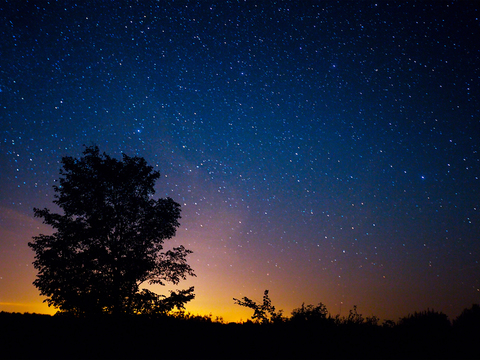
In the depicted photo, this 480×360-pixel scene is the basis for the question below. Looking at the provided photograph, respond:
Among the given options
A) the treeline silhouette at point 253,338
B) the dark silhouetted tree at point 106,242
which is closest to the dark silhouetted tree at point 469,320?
the treeline silhouette at point 253,338

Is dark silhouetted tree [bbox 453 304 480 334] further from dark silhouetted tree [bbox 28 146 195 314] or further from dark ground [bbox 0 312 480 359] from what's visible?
dark silhouetted tree [bbox 28 146 195 314]

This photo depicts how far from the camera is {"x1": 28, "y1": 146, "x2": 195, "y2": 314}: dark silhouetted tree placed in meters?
12.3

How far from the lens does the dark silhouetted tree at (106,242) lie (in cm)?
1234

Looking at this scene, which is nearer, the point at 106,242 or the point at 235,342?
the point at 235,342

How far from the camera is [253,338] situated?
623cm

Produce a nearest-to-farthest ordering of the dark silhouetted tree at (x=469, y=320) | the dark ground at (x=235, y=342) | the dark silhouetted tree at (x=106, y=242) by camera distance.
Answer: the dark ground at (x=235, y=342) < the dark silhouetted tree at (x=469, y=320) < the dark silhouetted tree at (x=106, y=242)

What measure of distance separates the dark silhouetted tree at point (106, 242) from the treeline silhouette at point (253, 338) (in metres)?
4.57

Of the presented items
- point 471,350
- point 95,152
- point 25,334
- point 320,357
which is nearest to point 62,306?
point 25,334

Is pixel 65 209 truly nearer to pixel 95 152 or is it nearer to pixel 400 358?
pixel 95 152

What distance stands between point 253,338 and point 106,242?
34.0ft

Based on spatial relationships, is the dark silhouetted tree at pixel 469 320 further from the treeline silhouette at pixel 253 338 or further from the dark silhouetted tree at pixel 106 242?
the dark silhouetted tree at pixel 106 242

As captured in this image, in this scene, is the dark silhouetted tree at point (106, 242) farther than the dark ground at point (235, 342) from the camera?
Yes

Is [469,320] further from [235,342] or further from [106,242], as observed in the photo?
[106,242]

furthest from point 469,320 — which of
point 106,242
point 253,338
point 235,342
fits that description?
point 106,242
